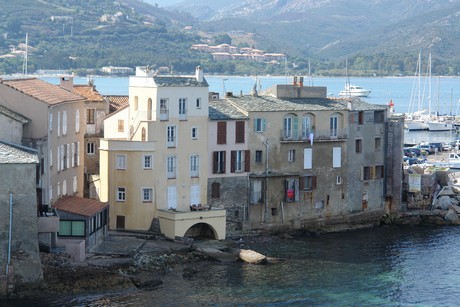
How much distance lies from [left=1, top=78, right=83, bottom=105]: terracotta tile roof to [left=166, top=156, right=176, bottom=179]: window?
6.50 metres

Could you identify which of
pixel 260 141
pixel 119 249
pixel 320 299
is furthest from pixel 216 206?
pixel 320 299

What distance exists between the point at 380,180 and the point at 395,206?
83.2 inches

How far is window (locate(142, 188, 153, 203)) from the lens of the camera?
217 feet

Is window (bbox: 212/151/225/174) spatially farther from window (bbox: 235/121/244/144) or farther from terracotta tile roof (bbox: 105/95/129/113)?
terracotta tile roof (bbox: 105/95/129/113)

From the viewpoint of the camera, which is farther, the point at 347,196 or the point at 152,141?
the point at 347,196

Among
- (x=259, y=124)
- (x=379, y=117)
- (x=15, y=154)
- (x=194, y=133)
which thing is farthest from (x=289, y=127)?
(x=15, y=154)

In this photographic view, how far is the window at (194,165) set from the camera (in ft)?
223

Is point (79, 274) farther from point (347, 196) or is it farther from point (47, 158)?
point (347, 196)

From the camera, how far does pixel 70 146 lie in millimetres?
67125

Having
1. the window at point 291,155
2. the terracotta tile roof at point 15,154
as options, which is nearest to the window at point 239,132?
the window at point 291,155

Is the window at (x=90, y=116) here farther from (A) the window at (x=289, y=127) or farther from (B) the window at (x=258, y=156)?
(A) the window at (x=289, y=127)

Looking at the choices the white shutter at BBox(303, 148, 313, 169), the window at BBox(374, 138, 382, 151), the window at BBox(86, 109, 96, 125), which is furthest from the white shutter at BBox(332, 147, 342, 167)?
the window at BBox(86, 109, 96, 125)

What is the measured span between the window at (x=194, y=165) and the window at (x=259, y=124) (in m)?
4.78

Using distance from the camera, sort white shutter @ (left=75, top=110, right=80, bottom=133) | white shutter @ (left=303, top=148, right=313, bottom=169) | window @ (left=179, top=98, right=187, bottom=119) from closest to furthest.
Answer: window @ (left=179, top=98, right=187, bottom=119) < white shutter @ (left=75, top=110, right=80, bottom=133) < white shutter @ (left=303, top=148, right=313, bottom=169)
